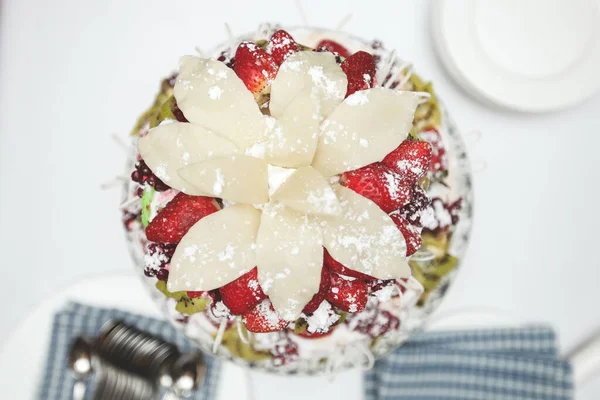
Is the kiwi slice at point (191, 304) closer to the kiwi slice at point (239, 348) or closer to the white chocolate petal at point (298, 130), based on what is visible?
the kiwi slice at point (239, 348)

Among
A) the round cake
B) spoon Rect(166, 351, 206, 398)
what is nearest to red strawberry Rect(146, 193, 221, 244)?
the round cake

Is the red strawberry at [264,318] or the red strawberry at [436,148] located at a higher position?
the red strawberry at [436,148]

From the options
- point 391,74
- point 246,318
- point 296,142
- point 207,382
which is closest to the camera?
point 296,142

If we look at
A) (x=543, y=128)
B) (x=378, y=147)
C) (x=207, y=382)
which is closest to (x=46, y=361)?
(x=207, y=382)

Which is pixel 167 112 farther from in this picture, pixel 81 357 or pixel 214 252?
pixel 81 357

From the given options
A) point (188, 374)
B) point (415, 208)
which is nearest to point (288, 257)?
point (415, 208)

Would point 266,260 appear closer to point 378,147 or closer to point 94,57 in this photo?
point 378,147

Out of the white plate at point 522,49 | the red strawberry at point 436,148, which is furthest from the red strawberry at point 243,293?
the white plate at point 522,49
